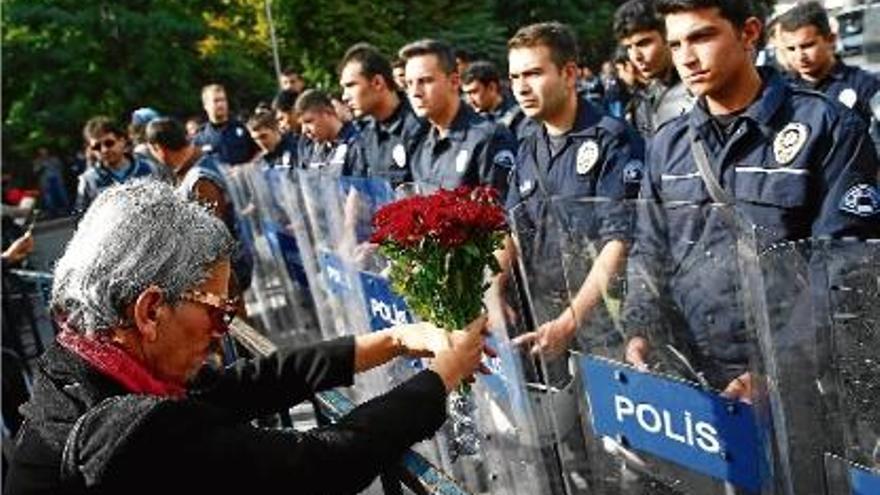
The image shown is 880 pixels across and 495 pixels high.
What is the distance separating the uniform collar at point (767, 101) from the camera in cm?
276

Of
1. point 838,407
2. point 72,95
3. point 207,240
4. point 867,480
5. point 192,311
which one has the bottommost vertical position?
point 867,480

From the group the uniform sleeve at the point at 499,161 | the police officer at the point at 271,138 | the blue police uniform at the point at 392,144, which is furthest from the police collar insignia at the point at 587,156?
the police officer at the point at 271,138

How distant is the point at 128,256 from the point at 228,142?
909 cm

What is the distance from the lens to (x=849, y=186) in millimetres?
2568

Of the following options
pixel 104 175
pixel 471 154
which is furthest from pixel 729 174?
pixel 104 175

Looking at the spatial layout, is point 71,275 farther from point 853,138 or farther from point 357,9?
point 357,9

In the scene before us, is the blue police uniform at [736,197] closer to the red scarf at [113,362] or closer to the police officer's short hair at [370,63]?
the red scarf at [113,362]

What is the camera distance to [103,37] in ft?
81.4

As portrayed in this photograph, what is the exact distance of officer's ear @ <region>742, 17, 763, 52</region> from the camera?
293 cm

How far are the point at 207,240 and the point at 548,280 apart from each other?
989mm

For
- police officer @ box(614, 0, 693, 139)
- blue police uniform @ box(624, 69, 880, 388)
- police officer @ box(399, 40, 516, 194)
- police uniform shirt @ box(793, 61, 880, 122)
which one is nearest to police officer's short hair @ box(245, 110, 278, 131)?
police officer @ box(399, 40, 516, 194)

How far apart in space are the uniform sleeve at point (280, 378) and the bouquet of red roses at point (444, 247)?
27cm

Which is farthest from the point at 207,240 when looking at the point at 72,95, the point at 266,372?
the point at 72,95

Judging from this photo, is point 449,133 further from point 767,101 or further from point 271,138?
point 271,138
